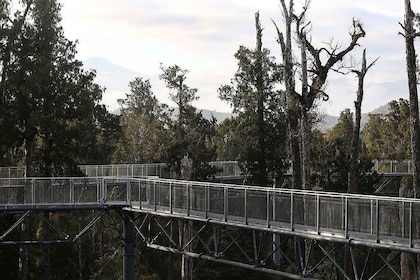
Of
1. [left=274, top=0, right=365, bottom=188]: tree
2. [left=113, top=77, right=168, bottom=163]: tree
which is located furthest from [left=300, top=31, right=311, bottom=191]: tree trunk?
[left=113, top=77, right=168, bottom=163]: tree

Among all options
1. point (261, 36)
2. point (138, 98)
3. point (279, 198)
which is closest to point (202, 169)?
point (261, 36)

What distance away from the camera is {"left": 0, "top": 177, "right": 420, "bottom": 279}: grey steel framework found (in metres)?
18.5

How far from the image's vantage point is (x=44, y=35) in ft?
134

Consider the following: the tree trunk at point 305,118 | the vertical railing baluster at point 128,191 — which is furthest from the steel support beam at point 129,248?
the tree trunk at point 305,118

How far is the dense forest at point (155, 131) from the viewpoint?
3481cm

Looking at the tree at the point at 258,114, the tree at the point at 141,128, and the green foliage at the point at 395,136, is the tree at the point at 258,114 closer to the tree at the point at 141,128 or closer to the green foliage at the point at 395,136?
the tree at the point at 141,128

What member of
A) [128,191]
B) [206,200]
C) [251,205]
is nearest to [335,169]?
[128,191]

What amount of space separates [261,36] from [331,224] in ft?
100

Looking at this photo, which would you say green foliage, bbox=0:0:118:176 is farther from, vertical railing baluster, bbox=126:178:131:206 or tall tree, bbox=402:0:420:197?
tall tree, bbox=402:0:420:197

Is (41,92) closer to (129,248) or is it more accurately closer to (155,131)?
(129,248)

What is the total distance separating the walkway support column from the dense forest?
9.34 metres

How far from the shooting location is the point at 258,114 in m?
46.3

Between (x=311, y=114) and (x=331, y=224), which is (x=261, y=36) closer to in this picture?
(x=311, y=114)

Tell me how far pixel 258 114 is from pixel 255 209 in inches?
953
